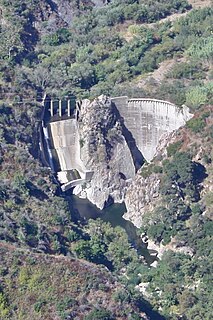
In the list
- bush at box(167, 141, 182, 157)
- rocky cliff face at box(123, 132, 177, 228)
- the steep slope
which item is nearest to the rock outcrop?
rocky cliff face at box(123, 132, 177, 228)

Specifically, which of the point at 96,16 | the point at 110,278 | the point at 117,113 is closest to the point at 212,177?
the point at 117,113

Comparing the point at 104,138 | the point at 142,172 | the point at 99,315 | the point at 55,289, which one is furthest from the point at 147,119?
the point at 99,315

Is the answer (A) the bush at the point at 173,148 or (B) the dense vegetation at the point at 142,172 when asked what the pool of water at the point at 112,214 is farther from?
(A) the bush at the point at 173,148

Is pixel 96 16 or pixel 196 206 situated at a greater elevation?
pixel 96 16

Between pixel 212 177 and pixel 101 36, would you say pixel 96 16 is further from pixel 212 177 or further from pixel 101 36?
pixel 212 177

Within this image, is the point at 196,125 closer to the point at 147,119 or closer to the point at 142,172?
the point at 142,172

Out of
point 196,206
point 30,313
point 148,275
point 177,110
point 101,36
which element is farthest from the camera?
point 101,36

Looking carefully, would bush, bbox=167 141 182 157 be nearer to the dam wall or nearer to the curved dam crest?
the curved dam crest
